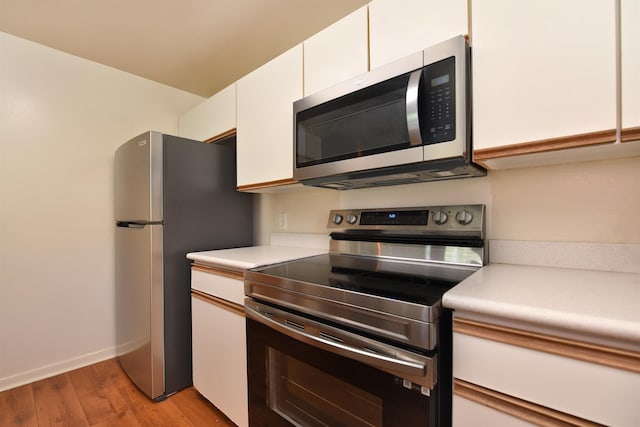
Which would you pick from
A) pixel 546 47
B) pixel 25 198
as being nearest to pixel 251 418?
pixel 546 47

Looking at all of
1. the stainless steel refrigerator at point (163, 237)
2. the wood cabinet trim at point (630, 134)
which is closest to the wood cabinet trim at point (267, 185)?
the stainless steel refrigerator at point (163, 237)

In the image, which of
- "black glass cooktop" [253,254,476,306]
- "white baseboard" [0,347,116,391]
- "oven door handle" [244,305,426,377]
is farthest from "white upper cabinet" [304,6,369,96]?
"white baseboard" [0,347,116,391]

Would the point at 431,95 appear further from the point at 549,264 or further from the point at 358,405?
the point at 358,405

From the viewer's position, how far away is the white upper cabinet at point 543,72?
0.76 m

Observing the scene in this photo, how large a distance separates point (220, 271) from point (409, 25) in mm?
1409

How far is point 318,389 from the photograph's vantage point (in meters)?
1.00

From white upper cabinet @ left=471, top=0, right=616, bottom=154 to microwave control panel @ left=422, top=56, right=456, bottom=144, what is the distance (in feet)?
0.24

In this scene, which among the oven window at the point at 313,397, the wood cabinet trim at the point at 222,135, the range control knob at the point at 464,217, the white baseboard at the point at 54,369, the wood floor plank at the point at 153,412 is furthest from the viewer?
the wood cabinet trim at the point at 222,135

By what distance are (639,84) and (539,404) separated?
0.83 metres

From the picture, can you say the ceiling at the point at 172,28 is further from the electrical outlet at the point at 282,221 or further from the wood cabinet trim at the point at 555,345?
the wood cabinet trim at the point at 555,345

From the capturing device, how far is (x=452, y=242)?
1217 millimetres

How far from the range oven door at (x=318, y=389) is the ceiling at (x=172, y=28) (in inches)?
67.1

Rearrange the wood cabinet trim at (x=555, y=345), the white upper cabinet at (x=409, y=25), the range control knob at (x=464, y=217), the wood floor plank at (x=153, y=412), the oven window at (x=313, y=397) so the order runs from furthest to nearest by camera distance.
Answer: the wood floor plank at (x=153, y=412) < the range control knob at (x=464, y=217) < the white upper cabinet at (x=409, y=25) < the oven window at (x=313, y=397) < the wood cabinet trim at (x=555, y=345)

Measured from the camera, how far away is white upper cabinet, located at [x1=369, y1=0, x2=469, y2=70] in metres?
0.99
